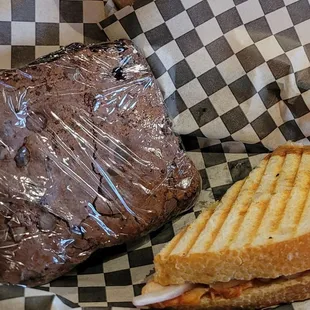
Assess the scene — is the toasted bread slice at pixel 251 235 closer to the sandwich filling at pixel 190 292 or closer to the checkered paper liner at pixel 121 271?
the sandwich filling at pixel 190 292

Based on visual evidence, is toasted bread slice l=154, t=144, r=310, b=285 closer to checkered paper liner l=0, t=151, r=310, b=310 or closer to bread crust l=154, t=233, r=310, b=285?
bread crust l=154, t=233, r=310, b=285

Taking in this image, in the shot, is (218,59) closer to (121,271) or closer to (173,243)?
(173,243)

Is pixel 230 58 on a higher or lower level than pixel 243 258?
higher

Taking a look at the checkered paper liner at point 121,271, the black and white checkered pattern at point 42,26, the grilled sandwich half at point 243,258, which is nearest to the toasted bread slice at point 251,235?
the grilled sandwich half at point 243,258

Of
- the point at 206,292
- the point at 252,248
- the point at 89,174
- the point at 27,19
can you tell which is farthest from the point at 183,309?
the point at 27,19

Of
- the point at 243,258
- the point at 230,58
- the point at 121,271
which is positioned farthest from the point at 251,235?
the point at 230,58

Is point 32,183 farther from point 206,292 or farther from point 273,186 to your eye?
point 273,186

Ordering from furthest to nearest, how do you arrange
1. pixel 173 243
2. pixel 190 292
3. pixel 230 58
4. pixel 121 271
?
pixel 230 58 → pixel 121 271 → pixel 173 243 → pixel 190 292
